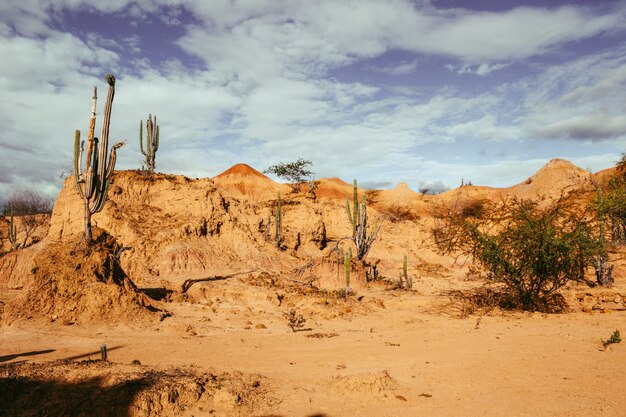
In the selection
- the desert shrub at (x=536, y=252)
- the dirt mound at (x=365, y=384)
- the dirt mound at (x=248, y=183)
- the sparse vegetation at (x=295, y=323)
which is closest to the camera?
the dirt mound at (x=365, y=384)

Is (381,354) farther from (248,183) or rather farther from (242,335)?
(248,183)

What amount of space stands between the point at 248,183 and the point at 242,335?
5515 centimetres

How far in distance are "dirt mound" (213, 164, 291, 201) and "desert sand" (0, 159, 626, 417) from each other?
36.2 metres

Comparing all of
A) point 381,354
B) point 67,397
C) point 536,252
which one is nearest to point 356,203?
point 536,252

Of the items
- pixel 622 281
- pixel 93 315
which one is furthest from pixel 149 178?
pixel 622 281

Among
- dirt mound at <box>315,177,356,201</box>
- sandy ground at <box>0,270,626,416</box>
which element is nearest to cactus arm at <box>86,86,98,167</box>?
sandy ground at <box>0,270,626,416</box>

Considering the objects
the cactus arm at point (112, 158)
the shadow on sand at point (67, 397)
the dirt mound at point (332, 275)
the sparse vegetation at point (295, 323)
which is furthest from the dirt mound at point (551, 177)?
the shadow on sand at point (67, 397)

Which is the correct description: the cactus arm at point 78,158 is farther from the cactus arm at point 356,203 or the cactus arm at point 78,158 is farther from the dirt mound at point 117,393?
the cactus arm at point 356,203

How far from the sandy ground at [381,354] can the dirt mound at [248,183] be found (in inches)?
1855

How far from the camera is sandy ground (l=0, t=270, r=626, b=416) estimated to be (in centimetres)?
572

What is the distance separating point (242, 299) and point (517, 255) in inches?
394

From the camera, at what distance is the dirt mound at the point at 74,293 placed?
34.8ft

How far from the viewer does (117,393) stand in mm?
5016

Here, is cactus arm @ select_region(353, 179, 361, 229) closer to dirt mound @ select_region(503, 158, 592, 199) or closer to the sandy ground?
the sandy ground
